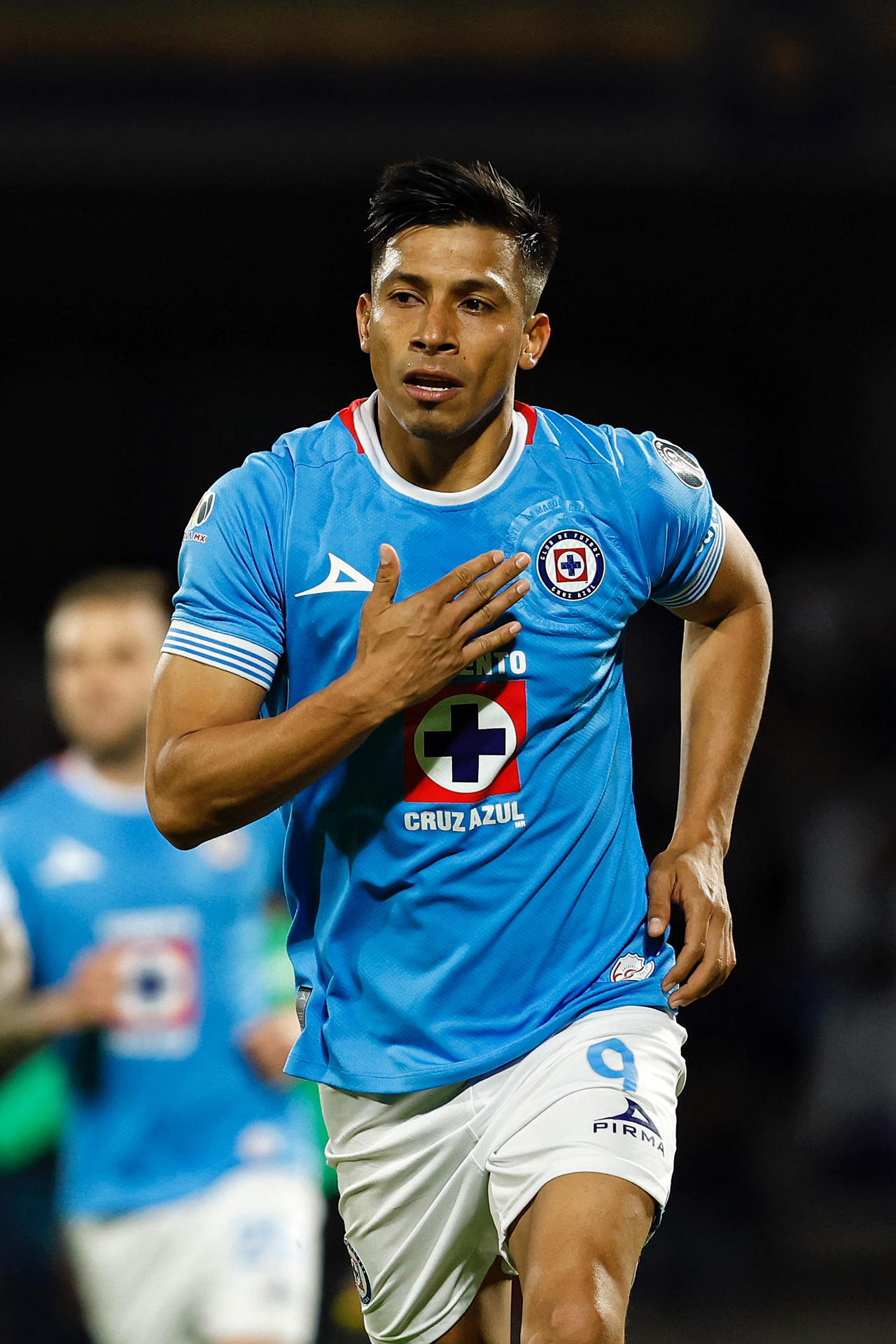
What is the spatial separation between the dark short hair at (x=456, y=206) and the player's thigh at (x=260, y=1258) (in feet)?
9.51

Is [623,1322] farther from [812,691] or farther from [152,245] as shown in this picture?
[152,245]

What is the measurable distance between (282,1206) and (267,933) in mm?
853

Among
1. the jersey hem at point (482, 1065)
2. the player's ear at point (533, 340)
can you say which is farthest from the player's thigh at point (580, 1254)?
the player's ear at point (533, 340)

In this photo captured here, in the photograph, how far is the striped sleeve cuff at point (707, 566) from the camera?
3.04 metres

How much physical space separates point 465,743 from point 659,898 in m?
0.46

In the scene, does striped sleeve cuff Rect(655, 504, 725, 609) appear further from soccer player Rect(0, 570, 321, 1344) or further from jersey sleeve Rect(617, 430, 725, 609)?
soccer player Rect(0, 570, 321, 1344)

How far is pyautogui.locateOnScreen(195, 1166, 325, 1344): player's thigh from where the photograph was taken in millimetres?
4574

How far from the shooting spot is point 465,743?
2.78 m

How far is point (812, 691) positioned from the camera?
32.8 feet

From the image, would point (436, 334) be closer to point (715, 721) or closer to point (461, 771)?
point (461, 771)

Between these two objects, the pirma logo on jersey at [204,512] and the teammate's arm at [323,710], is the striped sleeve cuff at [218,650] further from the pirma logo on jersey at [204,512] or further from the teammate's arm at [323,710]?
the pirma logo on jersey at [204,512]

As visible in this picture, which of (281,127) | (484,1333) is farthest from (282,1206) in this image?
(281,127)

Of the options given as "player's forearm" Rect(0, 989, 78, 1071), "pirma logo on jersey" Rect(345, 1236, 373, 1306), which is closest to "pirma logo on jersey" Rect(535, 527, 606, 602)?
"pirma logo on jersey" Rect(345, 1236, 373, 1306)

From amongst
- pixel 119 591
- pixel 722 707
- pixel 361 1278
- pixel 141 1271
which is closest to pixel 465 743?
pixel 722 707
